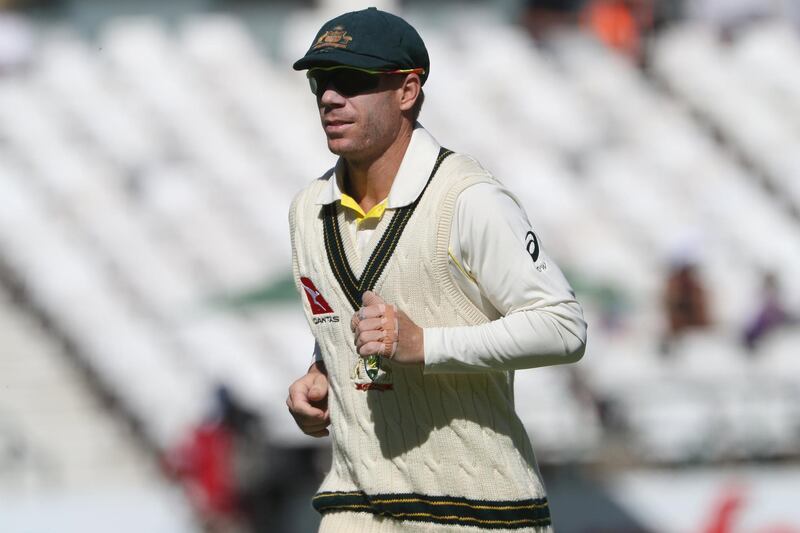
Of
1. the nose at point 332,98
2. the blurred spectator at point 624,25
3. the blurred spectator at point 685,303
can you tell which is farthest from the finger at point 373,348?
the blurred spectator at point 624,25

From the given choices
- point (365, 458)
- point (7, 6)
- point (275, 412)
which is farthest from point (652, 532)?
point (7, 6)

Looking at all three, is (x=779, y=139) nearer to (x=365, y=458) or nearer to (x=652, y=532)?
(x=652, y=532)

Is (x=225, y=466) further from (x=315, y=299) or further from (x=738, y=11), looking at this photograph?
(x=738, y=11)

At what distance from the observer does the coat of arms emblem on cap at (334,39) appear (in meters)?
2.98

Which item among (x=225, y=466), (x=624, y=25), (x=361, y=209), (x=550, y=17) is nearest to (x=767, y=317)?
(x=225, y=466)

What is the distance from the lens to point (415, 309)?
118 inches

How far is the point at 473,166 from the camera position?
3053mm

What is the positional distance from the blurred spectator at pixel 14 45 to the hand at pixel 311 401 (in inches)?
463

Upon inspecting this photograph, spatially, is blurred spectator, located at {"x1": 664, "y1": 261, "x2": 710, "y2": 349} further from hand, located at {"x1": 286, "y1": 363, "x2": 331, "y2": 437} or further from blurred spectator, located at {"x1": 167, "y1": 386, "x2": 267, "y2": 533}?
hand, located at {"x1": 286, "y1": 363, "x2": 331, "y2": 437}

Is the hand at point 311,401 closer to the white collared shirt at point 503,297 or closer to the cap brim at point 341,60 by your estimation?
the white collared shirt at point 503,297

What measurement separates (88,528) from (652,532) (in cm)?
361

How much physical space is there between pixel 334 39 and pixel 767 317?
826cm

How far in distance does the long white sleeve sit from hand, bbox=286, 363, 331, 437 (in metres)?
0.45

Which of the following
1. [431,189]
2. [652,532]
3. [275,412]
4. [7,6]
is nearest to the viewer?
[431,189]
